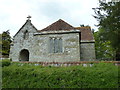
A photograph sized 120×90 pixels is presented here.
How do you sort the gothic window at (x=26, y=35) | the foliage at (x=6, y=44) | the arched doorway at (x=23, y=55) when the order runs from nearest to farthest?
the gothic window at (x=26, y=35) → the arched doorway at (x=23, y=55) → the foliage at (x=6, y=44)

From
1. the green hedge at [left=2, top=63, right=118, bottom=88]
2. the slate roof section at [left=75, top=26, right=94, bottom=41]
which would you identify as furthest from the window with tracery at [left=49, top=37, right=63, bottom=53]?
the slate roof section at [left=75, top=26, right=94, bottom=41]

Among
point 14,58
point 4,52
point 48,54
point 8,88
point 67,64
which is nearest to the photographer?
point 8,88

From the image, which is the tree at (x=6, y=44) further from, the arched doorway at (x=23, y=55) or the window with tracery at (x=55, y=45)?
the window with tracery at (x=55, y=45)

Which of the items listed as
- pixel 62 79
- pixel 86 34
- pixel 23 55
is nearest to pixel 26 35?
pixel 23 55

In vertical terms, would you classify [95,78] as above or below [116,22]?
below

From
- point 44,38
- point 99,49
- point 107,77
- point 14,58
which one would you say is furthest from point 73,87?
point 99,49

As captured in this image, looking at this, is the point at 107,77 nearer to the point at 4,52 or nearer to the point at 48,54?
the point at 48,54

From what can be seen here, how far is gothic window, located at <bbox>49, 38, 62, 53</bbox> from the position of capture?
15.6 metres

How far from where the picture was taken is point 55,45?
1573cm

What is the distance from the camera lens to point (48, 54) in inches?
611

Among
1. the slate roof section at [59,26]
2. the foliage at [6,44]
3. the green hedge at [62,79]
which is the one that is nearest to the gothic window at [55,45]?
the slate roof section at [59,26]

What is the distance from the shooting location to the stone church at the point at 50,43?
1510cm

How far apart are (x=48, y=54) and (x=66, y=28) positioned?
13.0 feet

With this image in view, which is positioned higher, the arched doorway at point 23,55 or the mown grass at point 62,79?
the arched doorway at point 23,55
